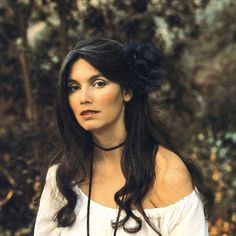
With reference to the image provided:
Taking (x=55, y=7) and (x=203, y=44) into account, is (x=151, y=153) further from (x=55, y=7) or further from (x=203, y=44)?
(x=203, y=44)

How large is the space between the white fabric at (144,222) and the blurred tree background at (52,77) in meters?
1.41

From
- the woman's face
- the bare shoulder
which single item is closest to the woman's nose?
the woman's face

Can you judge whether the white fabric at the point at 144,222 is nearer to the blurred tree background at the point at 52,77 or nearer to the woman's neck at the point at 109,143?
the woman's neck at the point at 109,143

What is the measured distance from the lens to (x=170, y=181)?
270 centimetres

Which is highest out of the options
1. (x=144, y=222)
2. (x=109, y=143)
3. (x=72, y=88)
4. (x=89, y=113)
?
(x=72, y=88)

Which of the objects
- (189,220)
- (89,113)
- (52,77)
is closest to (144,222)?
(189,220)

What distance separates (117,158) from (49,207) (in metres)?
0.44

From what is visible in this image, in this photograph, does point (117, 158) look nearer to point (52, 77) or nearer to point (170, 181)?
point (170, 181)

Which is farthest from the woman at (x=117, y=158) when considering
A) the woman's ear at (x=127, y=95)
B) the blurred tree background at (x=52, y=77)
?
the blurred tree background at (x=52, y=77)

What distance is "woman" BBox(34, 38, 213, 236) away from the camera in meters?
2.69

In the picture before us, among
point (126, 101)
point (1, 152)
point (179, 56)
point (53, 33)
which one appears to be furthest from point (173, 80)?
point (126, 101)

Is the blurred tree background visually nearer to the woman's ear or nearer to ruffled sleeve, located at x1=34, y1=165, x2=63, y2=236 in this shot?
ruffled sleeve, located at x1=34, y1=165, x2=63, y2=236

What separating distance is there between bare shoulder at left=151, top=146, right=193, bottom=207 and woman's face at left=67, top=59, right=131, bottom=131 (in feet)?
0.99

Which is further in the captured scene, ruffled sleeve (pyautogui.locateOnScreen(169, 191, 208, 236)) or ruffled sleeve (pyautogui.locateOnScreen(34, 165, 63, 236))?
ruffled sleeve (pyautogui.locateOnScreen(34, 165, 63, 236))
